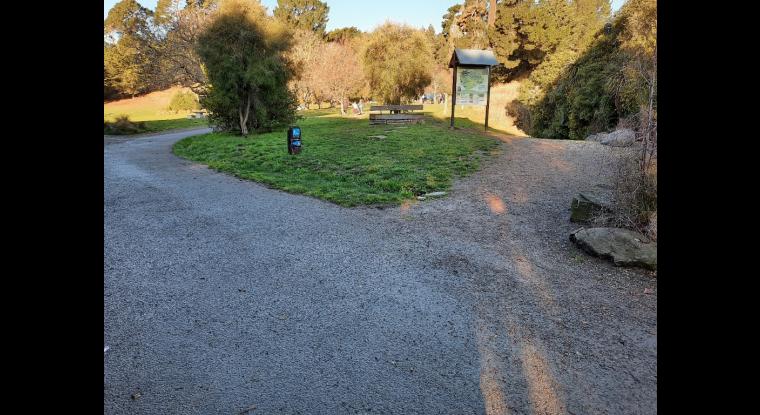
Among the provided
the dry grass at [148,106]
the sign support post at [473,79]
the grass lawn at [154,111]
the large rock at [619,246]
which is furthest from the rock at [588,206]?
the dry grass at [148,106]

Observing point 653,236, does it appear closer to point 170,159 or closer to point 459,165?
point 459,165

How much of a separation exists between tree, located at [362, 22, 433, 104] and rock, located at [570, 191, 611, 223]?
17.1 meters

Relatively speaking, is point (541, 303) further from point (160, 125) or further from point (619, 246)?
point (160, 125)

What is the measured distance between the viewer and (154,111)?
1375 inches

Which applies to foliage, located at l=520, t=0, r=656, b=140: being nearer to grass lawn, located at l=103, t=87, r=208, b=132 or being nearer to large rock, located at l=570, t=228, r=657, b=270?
large rock, located at l=570, t=228, r=657, b=270

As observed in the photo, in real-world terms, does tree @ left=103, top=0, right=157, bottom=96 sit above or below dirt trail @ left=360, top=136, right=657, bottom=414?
above

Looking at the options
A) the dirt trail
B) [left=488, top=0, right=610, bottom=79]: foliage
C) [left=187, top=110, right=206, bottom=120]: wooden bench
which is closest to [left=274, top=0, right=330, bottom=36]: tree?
[left=187, top=110, right=206, bottom=120]: wooden bench

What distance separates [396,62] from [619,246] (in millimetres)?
18915

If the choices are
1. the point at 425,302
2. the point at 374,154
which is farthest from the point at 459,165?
the point at 425,302

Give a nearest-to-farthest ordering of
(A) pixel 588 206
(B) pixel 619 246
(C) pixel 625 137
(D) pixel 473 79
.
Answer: (B) pixel 619 246, (C) pixel 625 137, (A) pixel 588 206, (D) pixel 473 79

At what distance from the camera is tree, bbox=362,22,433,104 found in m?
22.5

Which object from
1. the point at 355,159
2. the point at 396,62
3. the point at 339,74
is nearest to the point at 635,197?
the point at 355,159
